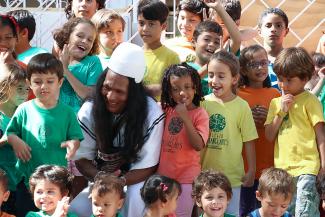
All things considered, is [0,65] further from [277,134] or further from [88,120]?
[277,134]

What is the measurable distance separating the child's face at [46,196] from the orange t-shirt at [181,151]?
683 mm

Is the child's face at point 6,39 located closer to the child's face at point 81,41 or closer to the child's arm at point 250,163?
the child's face at point 81,41

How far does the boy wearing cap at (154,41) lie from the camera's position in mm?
5434

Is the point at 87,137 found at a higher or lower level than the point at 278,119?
lower

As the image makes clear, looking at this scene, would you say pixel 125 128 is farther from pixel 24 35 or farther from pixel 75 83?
pixel 24 35

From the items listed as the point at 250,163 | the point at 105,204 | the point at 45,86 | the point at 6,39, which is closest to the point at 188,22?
the point at 6,39

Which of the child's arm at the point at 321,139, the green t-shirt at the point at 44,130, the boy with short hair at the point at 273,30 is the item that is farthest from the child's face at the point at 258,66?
the green t-shirt at the point at 44,130

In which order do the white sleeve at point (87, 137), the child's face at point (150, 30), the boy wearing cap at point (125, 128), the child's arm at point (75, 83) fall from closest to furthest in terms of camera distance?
the boy wearing cap at point (125, 128) → the white sleeve at point (87, 137) → the child's arm at point (75, 83) → the child's face at point (150, 30)

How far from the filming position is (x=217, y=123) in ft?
16.3

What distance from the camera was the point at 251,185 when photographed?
16.3 ft

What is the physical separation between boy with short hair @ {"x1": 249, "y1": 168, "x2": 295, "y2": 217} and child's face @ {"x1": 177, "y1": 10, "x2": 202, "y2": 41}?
1.85 meters

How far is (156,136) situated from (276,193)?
0.79 m

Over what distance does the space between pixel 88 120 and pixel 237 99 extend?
987mm

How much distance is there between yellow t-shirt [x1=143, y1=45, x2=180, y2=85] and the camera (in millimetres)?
5414
